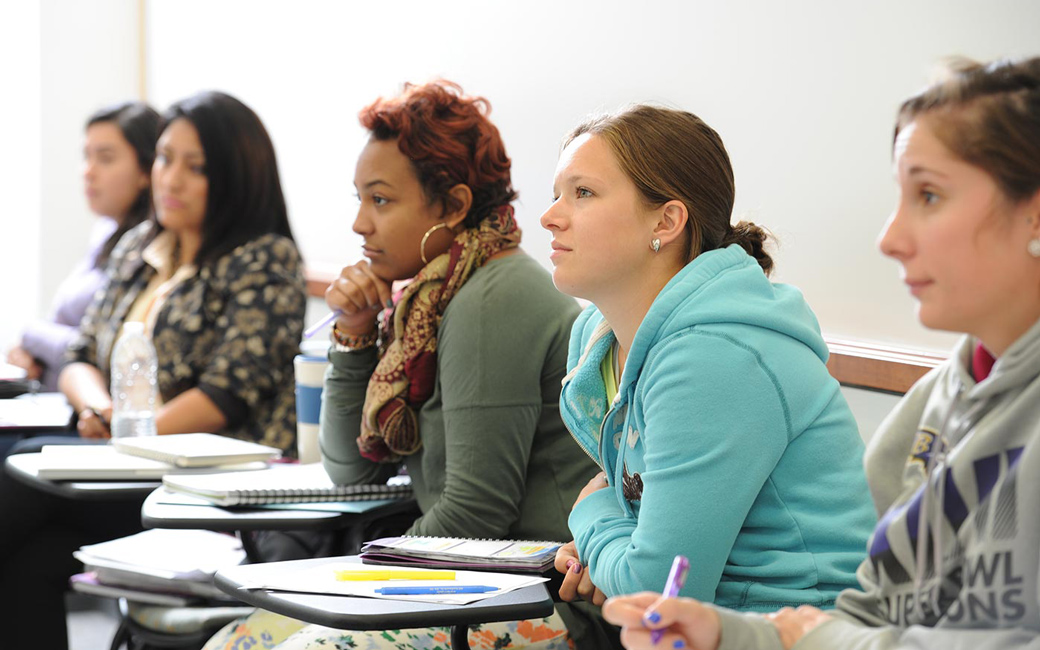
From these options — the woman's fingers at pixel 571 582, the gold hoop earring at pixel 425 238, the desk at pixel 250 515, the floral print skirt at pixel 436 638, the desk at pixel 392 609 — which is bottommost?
the floral print skirt at pixel 436 638

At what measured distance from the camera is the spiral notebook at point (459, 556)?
1.64m

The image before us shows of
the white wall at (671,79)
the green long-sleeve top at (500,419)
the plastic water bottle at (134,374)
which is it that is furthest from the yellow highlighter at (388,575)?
the plastic water bottle at (134,374)

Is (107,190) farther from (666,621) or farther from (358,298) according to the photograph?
(666,621)

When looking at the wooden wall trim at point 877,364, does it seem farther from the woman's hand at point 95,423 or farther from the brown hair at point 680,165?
the woman's hand at point 95,423

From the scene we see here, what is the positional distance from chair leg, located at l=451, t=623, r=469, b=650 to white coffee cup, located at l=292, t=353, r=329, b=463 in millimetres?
1134

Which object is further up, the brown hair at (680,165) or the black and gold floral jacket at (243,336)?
the brown hair at (680,165)

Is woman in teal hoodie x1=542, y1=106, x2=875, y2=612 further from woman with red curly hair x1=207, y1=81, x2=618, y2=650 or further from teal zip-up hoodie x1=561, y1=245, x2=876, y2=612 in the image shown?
woman with red curly hair x1=207, y1=81, x2=618, y2=650

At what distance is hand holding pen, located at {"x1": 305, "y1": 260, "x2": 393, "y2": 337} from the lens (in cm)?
235

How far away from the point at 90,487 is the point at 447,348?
2.57ft

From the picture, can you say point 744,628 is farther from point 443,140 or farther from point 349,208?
point 349,208

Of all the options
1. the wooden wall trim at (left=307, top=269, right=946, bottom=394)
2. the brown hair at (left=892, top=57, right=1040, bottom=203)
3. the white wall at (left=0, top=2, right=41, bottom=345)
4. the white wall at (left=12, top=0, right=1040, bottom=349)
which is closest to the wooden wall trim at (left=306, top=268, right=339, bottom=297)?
the white wall at (left=12, top=0, right=1040, bottom=349)

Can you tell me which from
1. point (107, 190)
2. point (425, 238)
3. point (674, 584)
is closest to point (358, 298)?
point (425, 238)

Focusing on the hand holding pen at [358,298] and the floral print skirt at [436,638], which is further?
the hand holding pen at [358,298]

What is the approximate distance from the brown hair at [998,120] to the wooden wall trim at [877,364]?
1064mm
